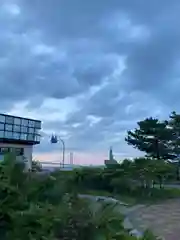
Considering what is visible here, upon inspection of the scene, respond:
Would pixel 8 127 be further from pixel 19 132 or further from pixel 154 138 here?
pixel 154 138

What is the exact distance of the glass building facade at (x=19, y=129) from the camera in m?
24.8

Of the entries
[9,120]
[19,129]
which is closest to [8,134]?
[9,120]

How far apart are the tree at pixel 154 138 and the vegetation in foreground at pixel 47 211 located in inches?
822

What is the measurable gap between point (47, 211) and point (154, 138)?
851 inches

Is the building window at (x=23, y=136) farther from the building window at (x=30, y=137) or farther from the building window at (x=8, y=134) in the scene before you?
the building window at (x=8, y=134)

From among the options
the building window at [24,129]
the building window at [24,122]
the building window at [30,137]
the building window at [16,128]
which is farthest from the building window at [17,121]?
the building window at [30,137]

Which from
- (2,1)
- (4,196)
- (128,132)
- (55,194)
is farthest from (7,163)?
(128,132)

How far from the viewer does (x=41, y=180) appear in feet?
4.96

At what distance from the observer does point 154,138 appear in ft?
74.2

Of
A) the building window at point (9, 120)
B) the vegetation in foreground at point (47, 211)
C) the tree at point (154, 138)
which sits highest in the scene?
the building window at point (9, 120)

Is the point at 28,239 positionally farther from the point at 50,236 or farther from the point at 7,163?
the point at 7,163

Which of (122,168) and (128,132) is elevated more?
(128,132)

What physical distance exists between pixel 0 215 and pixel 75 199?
311 millimetres

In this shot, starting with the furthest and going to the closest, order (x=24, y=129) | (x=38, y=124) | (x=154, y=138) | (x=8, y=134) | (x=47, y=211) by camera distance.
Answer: (x=38, y=124), (x=24, y=129), (x=8, y=134), (x=154, y=138), (x=47, y=211)
